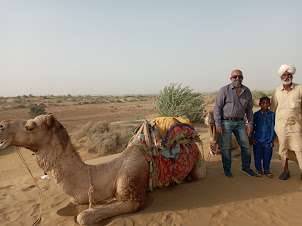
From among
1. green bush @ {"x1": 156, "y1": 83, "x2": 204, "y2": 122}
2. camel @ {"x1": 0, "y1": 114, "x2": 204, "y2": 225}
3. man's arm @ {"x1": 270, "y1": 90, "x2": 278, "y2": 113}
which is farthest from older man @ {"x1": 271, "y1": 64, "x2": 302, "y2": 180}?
green bush @ {"x1": 156, "y1": 83, "x2": 204, "y2": 122}

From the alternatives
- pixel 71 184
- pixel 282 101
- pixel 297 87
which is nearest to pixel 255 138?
pixel 282 101

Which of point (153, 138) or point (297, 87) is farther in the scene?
point (297, 87)

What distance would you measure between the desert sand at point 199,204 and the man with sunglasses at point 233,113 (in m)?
0.65

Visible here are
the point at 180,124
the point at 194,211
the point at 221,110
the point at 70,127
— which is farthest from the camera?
the point at 70,127

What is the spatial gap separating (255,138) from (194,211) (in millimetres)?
2698

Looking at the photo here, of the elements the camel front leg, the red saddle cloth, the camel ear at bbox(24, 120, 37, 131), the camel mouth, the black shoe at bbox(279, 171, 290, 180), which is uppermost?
the camel ear at bbox(24, 120, 37, 131)

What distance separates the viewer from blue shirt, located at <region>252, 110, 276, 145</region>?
5.12 meters

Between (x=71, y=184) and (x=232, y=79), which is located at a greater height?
(x=232, y=79)

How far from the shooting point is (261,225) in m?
3.19

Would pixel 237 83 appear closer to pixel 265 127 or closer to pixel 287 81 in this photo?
pixel 287 81

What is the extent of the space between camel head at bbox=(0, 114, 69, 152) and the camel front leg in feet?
3.36

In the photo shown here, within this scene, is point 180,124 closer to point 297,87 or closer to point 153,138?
point 153,138

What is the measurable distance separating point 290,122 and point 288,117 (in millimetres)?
118

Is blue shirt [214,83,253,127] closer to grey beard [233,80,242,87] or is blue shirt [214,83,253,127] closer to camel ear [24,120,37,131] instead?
grey beard [233,80,242,87]
